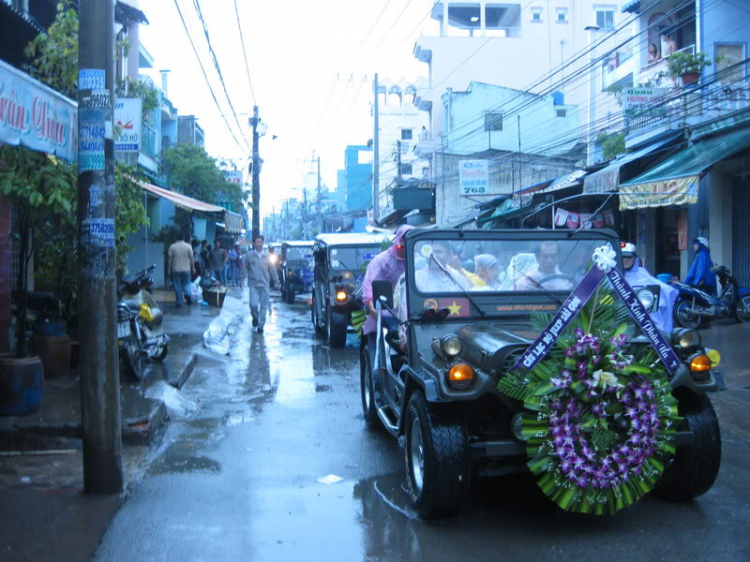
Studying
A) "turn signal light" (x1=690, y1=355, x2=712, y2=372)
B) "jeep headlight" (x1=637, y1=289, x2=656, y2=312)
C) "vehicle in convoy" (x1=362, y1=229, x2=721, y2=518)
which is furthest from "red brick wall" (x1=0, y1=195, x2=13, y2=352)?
"turn signal light" (x1=690, y1=355, x2=712, y2=372)

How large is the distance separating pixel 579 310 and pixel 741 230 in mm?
11855

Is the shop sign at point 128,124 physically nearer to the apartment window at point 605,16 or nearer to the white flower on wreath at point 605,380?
the white flower on wreath at point 605,380

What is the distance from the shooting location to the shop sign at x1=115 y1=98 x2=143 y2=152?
336 inches

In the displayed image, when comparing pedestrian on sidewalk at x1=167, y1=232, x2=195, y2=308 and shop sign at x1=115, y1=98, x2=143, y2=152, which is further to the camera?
pedestrian on sidewalk at x1=167, y1=232, x2=195, y2=308

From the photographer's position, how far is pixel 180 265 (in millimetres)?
18250

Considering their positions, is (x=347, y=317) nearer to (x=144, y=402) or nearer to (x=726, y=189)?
(x=144, y=402)

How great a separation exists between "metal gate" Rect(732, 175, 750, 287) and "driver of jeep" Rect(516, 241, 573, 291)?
10102mm

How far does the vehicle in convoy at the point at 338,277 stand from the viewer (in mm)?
12945

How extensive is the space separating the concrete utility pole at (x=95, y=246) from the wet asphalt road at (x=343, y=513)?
55cm

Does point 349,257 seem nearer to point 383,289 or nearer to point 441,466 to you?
point 383,289

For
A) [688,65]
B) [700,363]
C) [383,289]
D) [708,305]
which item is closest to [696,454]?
[700,363]

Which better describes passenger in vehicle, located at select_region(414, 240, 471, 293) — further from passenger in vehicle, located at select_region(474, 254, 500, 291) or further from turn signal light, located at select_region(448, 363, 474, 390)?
turn signal light, located at select_region(448, 363, 474, 390)

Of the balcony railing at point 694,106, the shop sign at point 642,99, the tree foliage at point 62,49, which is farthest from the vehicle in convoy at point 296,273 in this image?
the tree foliage at point 62,49

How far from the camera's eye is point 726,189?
588 inches
